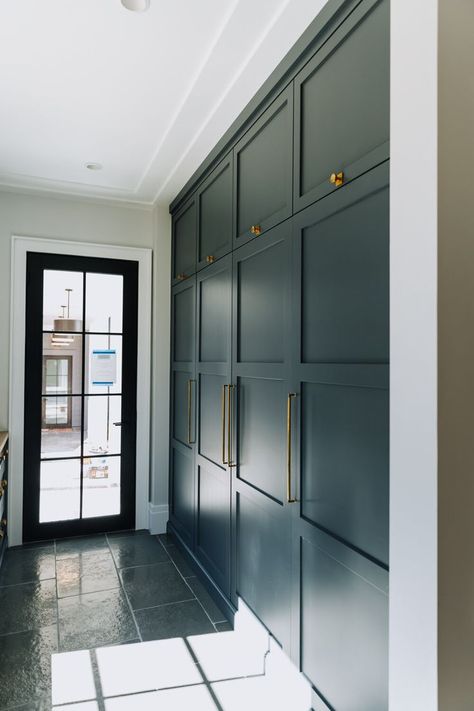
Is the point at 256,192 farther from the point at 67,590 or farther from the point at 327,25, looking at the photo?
the point at 67,590

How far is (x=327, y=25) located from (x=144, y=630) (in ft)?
8.95

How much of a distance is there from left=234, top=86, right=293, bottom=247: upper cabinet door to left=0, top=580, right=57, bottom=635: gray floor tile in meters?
2.18

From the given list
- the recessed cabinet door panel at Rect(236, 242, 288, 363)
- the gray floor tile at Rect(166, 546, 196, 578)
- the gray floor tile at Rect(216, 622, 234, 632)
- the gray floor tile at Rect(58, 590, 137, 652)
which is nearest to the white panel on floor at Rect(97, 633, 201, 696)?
the gray floor tile at Rect(58, 590, 137, 652)

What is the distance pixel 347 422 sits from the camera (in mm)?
1616

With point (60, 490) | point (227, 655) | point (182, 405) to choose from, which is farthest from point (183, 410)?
point (227, 655)

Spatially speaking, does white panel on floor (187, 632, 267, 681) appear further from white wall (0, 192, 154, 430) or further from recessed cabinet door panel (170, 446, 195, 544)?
white wall (0, 192, 154, 430)

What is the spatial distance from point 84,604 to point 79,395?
157 cm

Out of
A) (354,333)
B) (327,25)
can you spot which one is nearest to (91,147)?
(327,25)

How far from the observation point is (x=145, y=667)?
86.9 inches

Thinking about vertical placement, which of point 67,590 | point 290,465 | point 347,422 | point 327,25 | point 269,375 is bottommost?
point 67,590

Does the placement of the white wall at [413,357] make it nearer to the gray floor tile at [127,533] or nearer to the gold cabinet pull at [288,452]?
the gold cabinet pull at [288,452]

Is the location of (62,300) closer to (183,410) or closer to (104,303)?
(104,303)

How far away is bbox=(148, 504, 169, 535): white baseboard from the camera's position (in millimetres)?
3889

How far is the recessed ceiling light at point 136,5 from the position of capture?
1.81m
